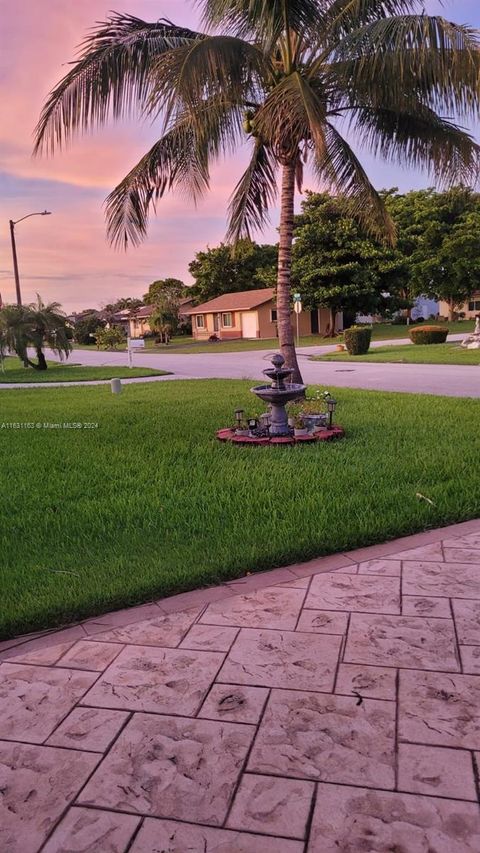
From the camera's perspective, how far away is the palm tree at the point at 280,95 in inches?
278

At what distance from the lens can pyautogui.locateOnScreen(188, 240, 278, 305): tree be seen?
54594 mm

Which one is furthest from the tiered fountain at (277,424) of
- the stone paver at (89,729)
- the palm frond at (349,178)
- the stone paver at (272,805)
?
the stone paver at (272,805)

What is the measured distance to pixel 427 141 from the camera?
885cm

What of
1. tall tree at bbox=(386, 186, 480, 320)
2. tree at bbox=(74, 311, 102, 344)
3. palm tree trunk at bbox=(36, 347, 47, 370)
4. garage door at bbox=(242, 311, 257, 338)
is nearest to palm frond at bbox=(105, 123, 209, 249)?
palm tree trunk at bbox=(36, 347, 47, 370)

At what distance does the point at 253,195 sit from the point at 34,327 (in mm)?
12268

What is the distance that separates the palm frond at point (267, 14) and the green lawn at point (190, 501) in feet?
17.9

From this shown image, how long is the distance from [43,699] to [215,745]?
0.81 metres

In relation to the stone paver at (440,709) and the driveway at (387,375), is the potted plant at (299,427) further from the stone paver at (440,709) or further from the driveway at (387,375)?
the driveway at (387,375)

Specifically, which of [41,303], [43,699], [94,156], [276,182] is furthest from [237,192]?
[41,303]

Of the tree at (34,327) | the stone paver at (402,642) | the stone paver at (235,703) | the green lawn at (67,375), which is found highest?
the tree at (34,327)

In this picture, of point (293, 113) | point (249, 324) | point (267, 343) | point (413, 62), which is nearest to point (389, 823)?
point (293, 113)

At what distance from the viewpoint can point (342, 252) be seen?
34469 millimetres

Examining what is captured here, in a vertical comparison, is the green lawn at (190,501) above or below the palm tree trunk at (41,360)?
below

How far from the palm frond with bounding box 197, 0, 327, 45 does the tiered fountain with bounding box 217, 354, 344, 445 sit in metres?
4.80
